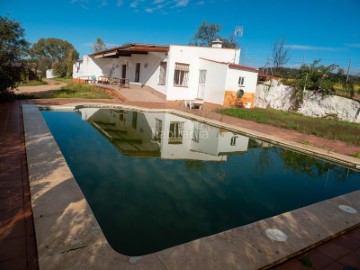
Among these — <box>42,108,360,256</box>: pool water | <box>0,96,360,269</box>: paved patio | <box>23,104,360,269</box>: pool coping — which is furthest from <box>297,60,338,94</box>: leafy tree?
<box>0,96,360,269</box>: paved patio

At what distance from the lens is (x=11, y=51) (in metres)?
12.6

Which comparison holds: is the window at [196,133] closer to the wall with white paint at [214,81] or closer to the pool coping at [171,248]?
the pool coping at [171,248]

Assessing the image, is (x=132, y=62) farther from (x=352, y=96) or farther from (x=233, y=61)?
(x=352, y=96)

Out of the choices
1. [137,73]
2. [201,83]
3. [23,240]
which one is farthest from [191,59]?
[23,240]

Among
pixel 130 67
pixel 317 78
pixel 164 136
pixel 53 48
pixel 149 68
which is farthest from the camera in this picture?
pixel 53 48

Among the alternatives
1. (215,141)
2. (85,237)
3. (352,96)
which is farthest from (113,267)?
(352,96)

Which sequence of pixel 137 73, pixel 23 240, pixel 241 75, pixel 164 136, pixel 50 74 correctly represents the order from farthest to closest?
pixel 50 74 < pixel 137 73 < pixel 241 75 < pixel 164 136 < pixel 23 240

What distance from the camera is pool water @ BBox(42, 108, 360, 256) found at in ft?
12.6

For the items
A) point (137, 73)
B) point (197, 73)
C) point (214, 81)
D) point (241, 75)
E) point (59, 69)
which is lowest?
point (214, 81)

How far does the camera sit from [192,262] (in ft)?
8.92

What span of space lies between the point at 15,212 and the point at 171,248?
2.21 meters

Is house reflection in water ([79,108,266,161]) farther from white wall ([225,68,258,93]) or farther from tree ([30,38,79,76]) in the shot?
tree ([30,38,79,76])

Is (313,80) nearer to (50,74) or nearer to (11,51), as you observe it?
(11,51)

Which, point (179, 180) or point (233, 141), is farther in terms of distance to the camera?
point (233, 141)
